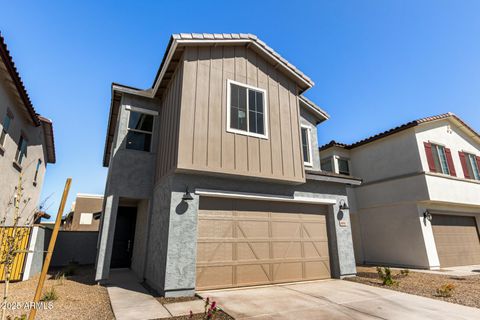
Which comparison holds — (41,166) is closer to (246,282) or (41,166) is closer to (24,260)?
(24,260)

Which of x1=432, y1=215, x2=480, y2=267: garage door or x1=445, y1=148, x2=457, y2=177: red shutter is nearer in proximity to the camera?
x1=432, y1=215, x2=480, y2=267: garage door

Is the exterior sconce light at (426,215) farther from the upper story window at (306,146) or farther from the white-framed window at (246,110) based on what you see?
the white-framed window at (246,110)

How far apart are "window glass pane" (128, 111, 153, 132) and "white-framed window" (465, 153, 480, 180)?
63.4 feet

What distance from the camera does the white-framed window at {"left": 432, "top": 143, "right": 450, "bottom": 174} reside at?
14.2 metres

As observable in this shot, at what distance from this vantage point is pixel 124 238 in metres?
12.6

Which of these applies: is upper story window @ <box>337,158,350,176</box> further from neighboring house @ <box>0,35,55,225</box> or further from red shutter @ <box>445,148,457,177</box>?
neighboring house @ <box>0,35,55,225</box>

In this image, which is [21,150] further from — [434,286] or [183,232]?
[434,286]

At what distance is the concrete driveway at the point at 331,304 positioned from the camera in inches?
209

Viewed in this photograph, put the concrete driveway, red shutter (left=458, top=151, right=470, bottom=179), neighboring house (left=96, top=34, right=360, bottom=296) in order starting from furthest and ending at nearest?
1. red shutter (left=458, top=151, right=470, bottom=179)
2. neighboring house (left=96, top=34, right=360, bottom=296)
3. the concrete driveway

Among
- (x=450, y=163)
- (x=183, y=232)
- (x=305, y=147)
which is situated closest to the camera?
(x=183, y=232)

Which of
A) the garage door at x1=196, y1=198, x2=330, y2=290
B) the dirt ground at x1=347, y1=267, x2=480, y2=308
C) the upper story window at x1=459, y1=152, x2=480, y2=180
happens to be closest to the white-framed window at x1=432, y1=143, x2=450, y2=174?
the upper story window at x1=459, y1=152, x2=480, y2=180

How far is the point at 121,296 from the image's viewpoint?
273 inches

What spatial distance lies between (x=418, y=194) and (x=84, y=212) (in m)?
28.5

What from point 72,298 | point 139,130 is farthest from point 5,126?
point 72,298
